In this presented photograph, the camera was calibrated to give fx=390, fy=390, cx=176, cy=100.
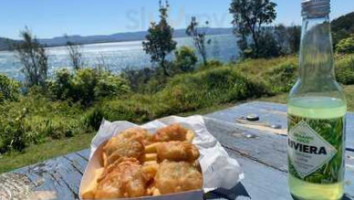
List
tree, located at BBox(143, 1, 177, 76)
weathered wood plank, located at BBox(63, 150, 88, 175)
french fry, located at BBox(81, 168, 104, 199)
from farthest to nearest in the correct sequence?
tree, located at BBox(143, 1, 177, 76), weathered wood plank, located at BBox(63, 150, 88, 175), french fry, located at BBox(81, 168, 104, 199)

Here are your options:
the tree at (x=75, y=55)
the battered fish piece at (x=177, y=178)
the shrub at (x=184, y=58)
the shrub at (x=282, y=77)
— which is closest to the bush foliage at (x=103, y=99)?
the shrub at (x=282, y=77)

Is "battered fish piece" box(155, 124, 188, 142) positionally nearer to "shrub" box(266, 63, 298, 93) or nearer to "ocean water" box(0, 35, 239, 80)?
"shrub" box(266, 63, 298, 93)

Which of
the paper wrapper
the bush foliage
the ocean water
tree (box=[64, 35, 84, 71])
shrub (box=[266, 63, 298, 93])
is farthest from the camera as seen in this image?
tree (box=[64, 35, 84, 71])

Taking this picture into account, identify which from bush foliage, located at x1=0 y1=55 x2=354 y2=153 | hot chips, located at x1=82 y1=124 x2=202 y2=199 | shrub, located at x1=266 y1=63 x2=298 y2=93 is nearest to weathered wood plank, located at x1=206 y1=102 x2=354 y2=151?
hot chips, located at x1=82 y1=124 x2=202 y2=199

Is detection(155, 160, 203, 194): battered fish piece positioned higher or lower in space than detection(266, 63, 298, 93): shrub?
higher

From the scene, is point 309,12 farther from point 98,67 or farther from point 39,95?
point 98,67
